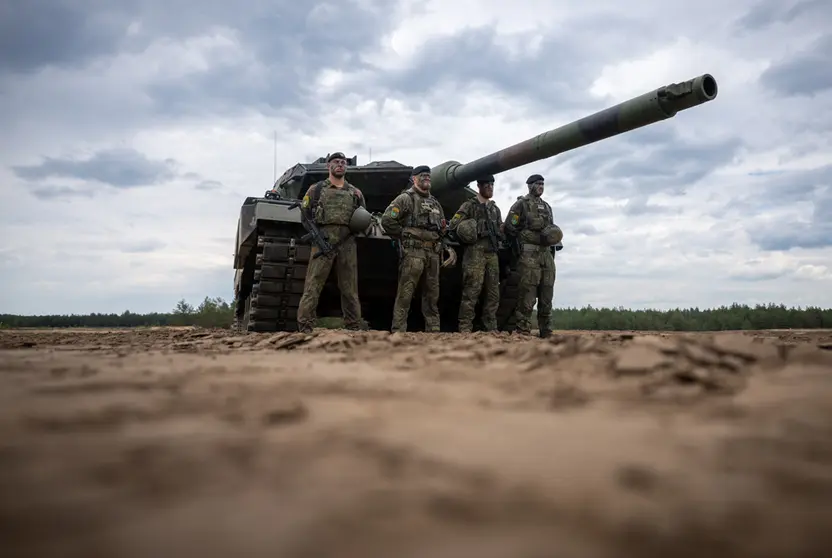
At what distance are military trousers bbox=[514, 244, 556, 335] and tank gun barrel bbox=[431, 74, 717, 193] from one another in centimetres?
111

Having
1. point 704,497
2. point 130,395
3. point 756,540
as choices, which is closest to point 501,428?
point 704,497

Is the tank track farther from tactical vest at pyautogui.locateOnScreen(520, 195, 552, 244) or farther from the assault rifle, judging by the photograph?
tactical vest at pyautogui.locateOnScreen(520, 195, 552, 244)

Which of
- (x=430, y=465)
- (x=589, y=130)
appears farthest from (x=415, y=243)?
(x=430, y=465)

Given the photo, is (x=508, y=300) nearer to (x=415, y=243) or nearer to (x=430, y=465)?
(x=415, y=243)

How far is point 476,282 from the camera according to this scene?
311 inches

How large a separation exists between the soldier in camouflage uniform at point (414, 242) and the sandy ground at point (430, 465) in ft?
16.9

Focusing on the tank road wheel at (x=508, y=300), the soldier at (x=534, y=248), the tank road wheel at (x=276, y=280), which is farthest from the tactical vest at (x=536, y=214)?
the tank road wheel at (x=276, y=280)

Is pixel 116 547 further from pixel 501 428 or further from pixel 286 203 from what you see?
pixel 286 203

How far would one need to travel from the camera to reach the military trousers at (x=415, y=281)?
23.5 ft

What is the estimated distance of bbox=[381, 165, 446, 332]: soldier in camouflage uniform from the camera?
714 cm

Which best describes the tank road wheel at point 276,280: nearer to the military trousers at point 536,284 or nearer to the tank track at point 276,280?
the tank track at point 276,280

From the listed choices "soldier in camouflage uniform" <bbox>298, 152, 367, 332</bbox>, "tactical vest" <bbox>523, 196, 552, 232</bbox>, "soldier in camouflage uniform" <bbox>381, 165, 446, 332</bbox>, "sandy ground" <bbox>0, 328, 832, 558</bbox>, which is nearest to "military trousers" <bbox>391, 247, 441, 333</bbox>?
"soldier in camouflage uniform" <bbox>381, 165, 446, 332</bbox>

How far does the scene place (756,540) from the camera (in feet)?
2.83

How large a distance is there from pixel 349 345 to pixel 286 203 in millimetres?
4078
